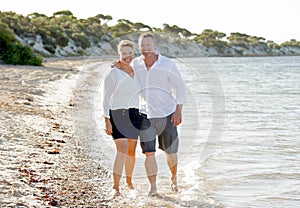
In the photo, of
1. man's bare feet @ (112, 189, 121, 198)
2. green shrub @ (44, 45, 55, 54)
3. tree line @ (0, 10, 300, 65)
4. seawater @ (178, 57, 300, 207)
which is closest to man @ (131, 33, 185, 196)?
man's bare feet @ (112, 189, 121, 198)

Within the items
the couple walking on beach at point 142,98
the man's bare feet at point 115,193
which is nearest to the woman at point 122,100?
the couple walking on beach at point 142,98

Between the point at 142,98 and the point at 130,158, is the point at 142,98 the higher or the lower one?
the higher one

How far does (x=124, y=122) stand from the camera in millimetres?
5180

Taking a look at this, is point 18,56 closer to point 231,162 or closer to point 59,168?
point 231,162

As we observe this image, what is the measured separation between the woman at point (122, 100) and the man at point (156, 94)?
96 mm

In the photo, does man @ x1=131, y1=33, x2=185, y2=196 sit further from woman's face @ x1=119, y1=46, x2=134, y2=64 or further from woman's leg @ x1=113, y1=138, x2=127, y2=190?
woman's leg @ x1=113, y1=138, x2=127, y2=190

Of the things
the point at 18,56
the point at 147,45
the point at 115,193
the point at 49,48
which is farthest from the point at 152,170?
the point at 49,48

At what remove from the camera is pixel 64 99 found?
13773 millimetres

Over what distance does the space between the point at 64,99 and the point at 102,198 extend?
29.1 feet

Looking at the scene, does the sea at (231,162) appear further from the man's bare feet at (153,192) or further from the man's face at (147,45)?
the man's face at (147,45)

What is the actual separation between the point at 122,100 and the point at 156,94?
15.2 inches

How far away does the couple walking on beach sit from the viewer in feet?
16.9

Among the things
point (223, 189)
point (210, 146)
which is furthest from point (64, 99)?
point (223, 189)

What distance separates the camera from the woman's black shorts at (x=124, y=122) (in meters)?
5.18
